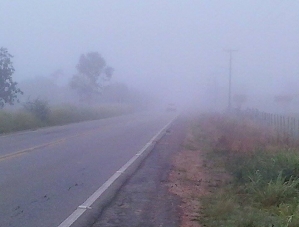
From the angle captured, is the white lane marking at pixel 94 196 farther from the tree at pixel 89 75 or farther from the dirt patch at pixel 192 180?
the tree at pixel 89 75

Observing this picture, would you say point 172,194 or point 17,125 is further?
point 17,125

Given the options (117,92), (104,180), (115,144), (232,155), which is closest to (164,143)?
(115,144)

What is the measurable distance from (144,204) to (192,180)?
4.06m

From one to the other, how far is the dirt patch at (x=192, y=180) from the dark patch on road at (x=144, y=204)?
0.61 ft

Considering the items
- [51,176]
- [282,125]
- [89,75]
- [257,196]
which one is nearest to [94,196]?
[51,176]

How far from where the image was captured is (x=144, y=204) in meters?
10.4

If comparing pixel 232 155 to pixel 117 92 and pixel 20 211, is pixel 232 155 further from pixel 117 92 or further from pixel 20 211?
pixel 117 92

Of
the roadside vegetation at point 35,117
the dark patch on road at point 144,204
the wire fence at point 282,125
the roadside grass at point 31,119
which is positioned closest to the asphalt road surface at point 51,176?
the dark patch on road at point 144,204

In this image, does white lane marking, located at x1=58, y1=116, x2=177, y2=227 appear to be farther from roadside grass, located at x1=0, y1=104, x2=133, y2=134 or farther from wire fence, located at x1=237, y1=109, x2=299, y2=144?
roadside grass, located at x1=0, y1=104, x2=133, y2=134

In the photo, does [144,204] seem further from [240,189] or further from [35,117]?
[35,117]

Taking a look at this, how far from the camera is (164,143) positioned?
1013 inches

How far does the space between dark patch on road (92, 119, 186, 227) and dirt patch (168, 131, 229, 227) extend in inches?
7.4

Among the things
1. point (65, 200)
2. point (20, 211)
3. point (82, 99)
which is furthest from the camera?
point (82, 99)

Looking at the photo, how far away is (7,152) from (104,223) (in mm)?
11685
